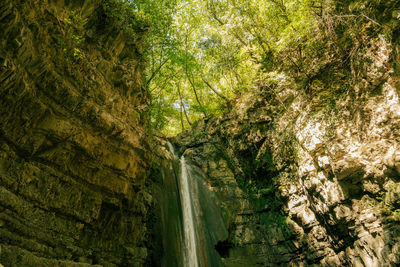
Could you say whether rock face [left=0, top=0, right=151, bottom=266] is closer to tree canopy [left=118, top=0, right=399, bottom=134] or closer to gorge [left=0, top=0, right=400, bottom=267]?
gorge [left=0, top=0, right=400, bottom=267]

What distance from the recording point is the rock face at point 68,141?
5035mm

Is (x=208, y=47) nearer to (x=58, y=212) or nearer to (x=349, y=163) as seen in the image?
(x=349, y=163)

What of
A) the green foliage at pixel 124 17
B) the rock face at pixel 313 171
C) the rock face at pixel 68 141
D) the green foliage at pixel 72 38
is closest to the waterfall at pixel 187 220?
the rock face at pixel 313 171

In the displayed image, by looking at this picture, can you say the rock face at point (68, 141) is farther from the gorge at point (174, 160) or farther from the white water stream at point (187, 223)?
the white water stream at point (187, 223)

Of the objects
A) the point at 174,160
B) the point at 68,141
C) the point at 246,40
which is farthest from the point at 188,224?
the point at 246,40

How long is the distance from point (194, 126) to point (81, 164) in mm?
12949

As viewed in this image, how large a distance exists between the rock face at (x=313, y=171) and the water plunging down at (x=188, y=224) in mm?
1564

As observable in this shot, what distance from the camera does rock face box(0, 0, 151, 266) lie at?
5.04 metres

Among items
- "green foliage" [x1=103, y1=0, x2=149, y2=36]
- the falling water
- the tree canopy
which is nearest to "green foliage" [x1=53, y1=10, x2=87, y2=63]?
"green foliage" [x1=103, y1=0, x2=149, y2=36]

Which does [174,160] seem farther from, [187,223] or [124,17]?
[124,17]

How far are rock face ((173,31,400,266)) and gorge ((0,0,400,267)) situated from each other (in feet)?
0.17

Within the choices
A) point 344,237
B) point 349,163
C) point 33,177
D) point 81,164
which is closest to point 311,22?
point 349,163

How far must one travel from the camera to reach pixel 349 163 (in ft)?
26.4

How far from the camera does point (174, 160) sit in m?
14.5
